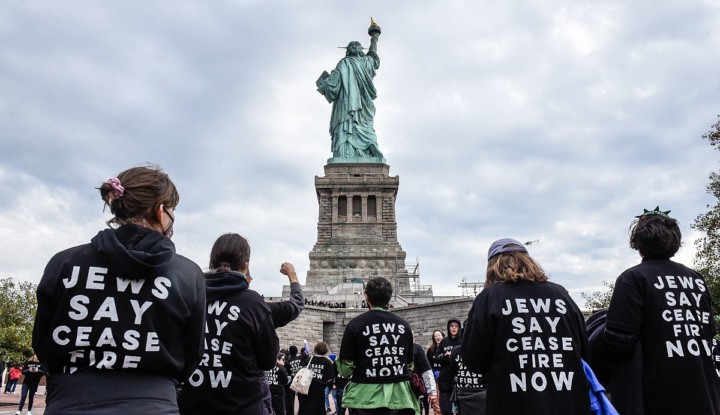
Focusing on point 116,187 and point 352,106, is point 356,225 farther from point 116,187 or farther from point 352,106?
point 116,187

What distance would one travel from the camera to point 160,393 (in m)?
2.67

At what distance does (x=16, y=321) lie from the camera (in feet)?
105

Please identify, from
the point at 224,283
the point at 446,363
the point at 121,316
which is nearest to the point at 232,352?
the point at 224,283

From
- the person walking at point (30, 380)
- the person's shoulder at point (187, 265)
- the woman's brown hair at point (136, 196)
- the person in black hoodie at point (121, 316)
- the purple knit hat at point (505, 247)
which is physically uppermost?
the person walking at point (30, 380)

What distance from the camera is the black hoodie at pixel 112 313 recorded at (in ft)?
8.54

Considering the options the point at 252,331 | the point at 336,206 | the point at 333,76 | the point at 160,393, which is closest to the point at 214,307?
the point at 252,331

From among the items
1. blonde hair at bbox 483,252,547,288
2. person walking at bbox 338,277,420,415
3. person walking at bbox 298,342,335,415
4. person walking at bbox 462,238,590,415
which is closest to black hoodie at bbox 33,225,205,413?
person walking at bbox 462,238,590,415

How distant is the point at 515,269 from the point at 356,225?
37585 millimetres

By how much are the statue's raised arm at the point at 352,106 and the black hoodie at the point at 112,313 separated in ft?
132

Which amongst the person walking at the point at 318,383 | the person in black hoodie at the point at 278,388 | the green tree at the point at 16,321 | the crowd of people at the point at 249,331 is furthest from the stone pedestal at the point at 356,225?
the crowd of people at the point at 249,331

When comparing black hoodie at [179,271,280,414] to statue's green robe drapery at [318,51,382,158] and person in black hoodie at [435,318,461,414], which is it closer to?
person in black hoodie at [435,318,461,414]

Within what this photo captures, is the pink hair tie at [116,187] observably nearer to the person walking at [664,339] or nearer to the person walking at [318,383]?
the person walking at [664,339]

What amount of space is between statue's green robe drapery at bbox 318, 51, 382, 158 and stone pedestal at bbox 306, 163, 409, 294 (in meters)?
1.67

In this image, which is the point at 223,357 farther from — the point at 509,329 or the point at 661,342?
the point at 661,342
